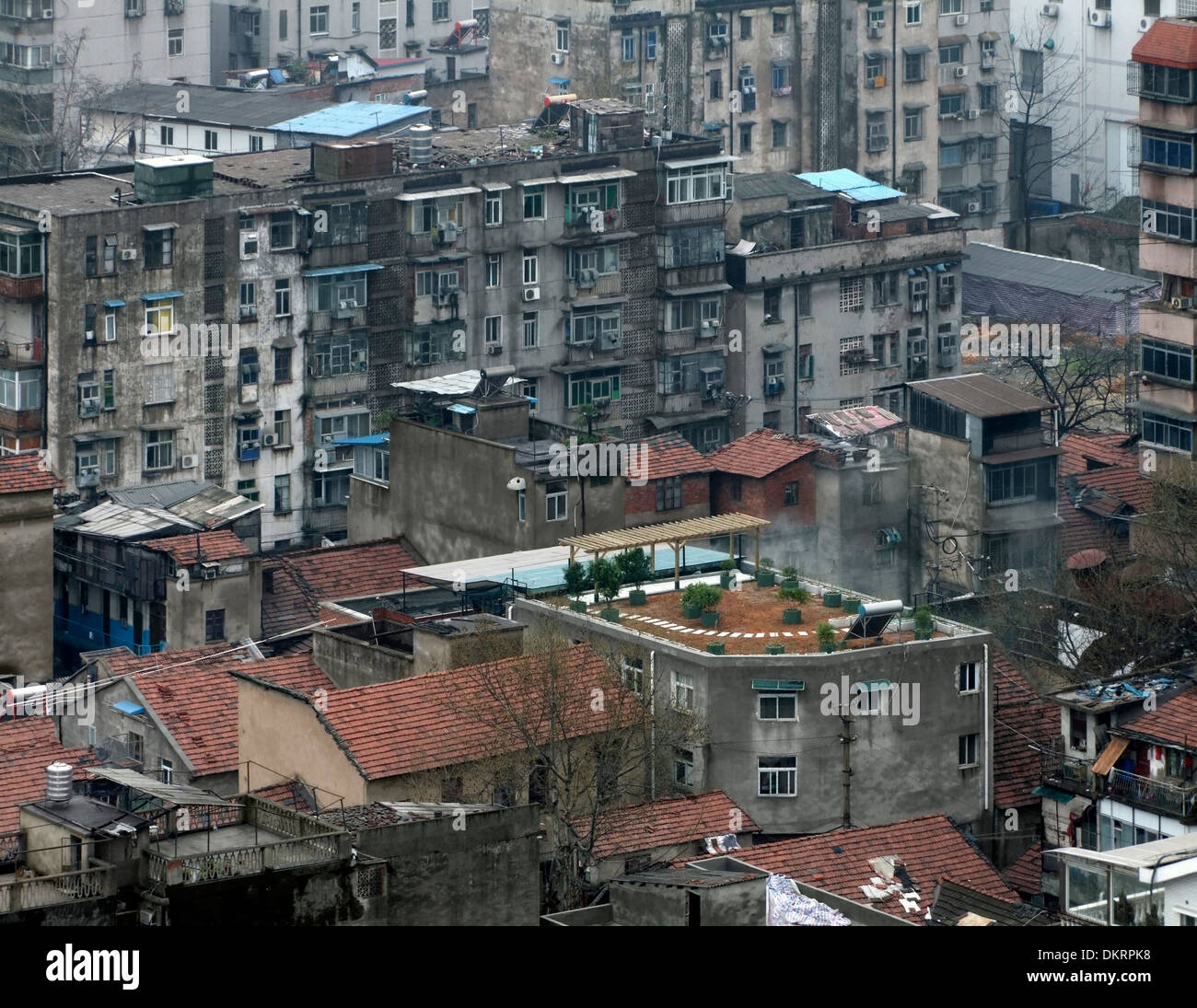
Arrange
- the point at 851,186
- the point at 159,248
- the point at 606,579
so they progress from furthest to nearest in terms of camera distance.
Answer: the point at 851,186, the point at 159,248, the point at 606,579

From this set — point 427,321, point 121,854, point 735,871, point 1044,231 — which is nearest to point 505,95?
point 1044,231

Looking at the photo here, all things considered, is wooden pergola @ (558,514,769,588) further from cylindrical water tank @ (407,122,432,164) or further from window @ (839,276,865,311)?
window @ (839,276,865,311)

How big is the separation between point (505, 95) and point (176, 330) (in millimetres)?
48105

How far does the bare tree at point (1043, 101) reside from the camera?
158750 millimetres

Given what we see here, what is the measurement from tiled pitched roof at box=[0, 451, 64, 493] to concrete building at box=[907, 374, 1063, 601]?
28938 millimetres

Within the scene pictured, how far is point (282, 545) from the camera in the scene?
106062 mm

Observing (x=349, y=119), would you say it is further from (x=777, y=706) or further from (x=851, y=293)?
(x=777, y=706)

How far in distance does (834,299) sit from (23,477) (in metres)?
43.0

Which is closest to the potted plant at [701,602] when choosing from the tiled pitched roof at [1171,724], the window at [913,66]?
the tiled pitched roof at [1171,724]

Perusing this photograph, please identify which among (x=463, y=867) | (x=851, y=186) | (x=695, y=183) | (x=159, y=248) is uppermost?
(x=695, y=183)

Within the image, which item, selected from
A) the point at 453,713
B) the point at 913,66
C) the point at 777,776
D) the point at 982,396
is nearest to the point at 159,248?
the point at 982,396

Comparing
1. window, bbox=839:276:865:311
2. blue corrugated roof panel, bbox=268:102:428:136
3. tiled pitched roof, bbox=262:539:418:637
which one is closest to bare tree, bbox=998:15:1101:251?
blue corrugated roof panel, bbox=268:102:428:136

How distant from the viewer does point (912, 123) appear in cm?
14725

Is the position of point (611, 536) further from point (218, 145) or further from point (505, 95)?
point (505, 95)
